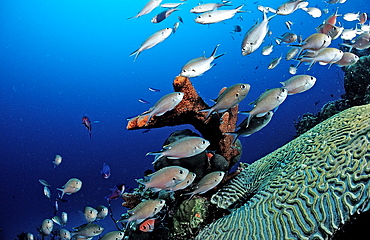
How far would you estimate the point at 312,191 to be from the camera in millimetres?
3211

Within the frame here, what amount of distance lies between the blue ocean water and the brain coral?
885 inches

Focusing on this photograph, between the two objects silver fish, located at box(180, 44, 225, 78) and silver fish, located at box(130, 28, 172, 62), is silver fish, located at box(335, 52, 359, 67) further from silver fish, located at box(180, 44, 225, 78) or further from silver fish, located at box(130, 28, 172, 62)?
silver fish, located at box(130, 28, 172, 62)

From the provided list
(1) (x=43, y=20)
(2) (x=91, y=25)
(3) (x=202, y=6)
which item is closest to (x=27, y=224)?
(3) (x=202, y=6)

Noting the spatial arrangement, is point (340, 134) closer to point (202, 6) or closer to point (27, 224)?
point (202, 6)

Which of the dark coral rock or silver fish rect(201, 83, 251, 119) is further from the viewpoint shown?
the dark coral rock

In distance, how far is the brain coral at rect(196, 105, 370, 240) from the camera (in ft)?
9.29

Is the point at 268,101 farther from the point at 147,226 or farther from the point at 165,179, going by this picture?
the point at 147,226

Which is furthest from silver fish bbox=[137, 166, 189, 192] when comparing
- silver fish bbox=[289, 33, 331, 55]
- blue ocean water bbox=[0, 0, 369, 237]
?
blue ocean water bbox=[0, 0, 369, 237]

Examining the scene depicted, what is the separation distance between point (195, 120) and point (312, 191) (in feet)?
9.45

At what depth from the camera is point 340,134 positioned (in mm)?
3949

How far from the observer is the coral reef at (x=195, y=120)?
5379 millimetres

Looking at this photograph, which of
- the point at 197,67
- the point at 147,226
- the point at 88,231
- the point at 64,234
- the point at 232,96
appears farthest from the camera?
the point at 64,234

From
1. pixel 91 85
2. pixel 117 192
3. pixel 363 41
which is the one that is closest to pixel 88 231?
pixel 117 192

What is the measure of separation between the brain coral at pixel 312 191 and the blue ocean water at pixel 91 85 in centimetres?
2249
